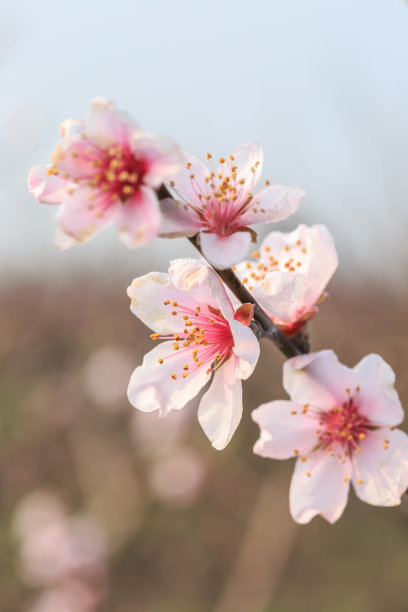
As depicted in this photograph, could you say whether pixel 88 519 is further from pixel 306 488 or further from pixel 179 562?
pixel 306 488

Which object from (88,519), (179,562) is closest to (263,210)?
(88,519)

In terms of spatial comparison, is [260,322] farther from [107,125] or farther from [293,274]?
[107,125]

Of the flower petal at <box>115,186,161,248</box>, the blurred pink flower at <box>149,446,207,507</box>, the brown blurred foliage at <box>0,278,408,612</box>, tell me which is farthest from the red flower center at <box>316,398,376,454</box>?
the blurred pink flower at <box>149,446,207,507</box>

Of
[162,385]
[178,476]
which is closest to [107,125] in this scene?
[162,385]

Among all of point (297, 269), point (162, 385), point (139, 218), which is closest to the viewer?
point (139, 218)

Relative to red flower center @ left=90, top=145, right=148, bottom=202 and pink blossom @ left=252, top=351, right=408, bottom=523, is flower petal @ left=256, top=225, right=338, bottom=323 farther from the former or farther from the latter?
red flower center @ left=90, top=145, right=148, bottom=202

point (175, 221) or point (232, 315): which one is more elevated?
point (175, 221)

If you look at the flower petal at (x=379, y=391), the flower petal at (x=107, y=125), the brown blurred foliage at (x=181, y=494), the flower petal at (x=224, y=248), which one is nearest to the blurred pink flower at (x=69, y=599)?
the brown blurred foliage at (x=181, y=494)
